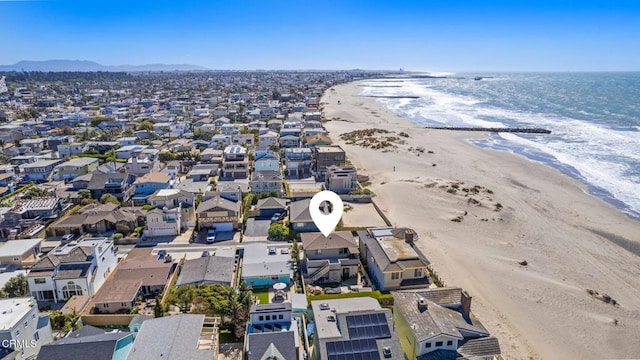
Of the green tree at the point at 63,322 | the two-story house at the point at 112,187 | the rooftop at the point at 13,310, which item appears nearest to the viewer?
the rooftop at the point at 13,310

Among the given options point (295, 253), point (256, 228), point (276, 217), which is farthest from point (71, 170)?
point (295, 253)

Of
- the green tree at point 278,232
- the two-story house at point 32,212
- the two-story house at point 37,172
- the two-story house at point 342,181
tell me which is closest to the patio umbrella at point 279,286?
the green tree at point 278,232

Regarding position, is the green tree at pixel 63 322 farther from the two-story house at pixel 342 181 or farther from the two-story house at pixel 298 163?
the two-story house at pixel 298 163

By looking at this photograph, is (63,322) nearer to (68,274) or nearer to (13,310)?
(13,310)

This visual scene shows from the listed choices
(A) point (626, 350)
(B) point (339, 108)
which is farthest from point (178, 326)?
(B) point (339, 108)

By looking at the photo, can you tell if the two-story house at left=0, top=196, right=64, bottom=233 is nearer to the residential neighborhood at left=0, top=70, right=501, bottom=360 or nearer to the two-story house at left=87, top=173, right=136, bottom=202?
the residential neighborhood at left=0, top=70, right=501, bottom=360

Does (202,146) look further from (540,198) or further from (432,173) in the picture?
(540,198)
